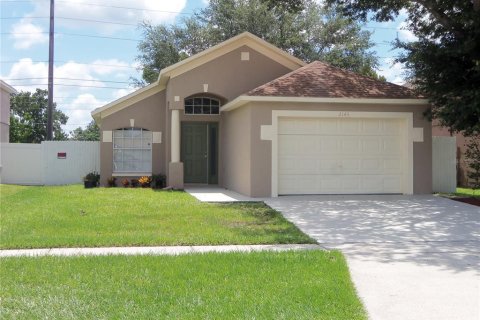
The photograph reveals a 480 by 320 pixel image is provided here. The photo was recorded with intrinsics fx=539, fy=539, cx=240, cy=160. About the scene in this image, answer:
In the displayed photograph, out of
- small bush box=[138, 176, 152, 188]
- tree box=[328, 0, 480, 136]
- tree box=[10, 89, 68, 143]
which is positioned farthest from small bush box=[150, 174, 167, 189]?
tree box=[10, 89, 68, 143]

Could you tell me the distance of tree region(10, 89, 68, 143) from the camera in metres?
43.4

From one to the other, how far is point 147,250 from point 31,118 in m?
47.5

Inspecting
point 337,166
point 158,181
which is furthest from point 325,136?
point 158,181

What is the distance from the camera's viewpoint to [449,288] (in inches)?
240

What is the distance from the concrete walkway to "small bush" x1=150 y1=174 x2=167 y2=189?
458 inches

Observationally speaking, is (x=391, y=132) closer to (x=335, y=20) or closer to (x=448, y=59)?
(x=448, y=59)

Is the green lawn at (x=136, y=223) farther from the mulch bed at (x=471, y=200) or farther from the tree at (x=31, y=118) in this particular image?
the tree at (x=31, y=118)

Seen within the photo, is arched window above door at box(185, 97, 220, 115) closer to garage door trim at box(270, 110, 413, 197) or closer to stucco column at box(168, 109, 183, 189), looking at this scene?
stucco column at box(168, 109, 183, 189)

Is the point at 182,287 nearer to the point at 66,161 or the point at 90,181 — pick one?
the point at 90,181

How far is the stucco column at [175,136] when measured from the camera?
61.6ft

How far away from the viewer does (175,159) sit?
18.9m

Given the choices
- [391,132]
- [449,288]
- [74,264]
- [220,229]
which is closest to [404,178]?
[391,132]

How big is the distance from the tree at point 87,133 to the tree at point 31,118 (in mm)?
3503

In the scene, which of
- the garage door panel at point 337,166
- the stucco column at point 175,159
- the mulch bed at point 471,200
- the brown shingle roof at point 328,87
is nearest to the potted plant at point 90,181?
the stucco column at point 175,159
